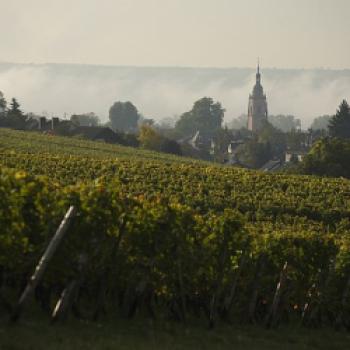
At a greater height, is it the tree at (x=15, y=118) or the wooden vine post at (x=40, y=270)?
the tree at (x=15, y=118)

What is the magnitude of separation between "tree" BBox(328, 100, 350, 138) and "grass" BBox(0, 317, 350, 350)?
136m

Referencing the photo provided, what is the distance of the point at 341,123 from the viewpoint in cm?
15612

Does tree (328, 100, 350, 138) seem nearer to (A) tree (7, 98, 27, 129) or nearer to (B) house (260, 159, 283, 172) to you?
(B) house (260, 159, 283, 172)

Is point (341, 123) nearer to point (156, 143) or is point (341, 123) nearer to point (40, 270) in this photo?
point (156, 143)

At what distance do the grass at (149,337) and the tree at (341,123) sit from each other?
136 meters

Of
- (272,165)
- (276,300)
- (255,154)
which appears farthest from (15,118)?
(276,300)

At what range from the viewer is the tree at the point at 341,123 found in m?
154

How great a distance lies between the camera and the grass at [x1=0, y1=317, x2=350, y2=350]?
13586 mm

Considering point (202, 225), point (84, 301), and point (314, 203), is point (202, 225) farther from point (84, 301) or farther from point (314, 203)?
point (314, 203)

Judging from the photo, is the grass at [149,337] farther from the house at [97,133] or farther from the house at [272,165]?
the house at [272,165]

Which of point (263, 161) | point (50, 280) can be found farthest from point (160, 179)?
point (263, 161)

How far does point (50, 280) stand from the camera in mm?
16438

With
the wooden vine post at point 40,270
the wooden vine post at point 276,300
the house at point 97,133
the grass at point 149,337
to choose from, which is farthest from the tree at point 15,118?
the wooden vine post at point 40,270

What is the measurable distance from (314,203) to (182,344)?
2819 cm
